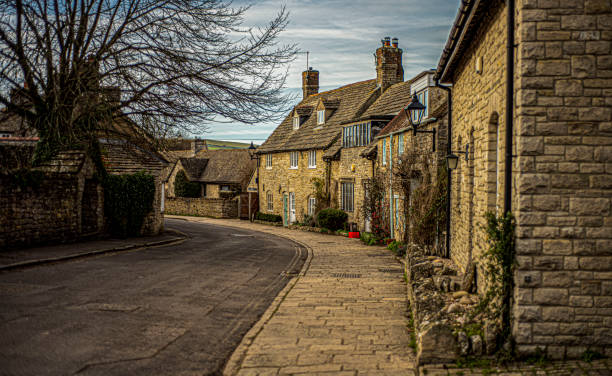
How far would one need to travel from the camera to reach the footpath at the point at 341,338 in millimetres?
5695

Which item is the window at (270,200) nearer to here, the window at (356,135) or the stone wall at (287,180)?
the stone wall at (287,180)

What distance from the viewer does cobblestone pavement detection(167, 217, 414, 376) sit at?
6.09 meters

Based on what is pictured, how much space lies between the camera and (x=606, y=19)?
19.0 feet

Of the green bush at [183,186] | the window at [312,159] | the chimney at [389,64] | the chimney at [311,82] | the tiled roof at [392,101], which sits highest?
the chimney at [311,82]

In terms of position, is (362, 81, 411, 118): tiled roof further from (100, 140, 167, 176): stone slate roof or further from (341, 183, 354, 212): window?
(100, 140, 167, 176): stone slate roof

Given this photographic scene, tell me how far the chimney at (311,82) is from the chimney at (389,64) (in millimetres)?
A: 11645

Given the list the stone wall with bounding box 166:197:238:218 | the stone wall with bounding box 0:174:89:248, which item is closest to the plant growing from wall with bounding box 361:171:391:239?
the stone wall with bounding box 0:174:89:248

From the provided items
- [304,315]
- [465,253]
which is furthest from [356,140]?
[304,315]

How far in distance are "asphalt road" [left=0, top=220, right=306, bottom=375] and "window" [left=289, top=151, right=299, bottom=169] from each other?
2078 cm

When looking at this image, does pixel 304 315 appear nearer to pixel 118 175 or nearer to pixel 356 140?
pixel 118 175

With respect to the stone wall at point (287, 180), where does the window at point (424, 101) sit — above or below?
above

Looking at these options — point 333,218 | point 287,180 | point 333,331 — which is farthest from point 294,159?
point 333,331

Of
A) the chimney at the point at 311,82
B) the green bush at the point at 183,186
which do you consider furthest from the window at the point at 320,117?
the green bush at the point at 183,186

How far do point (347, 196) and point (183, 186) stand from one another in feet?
89.7
